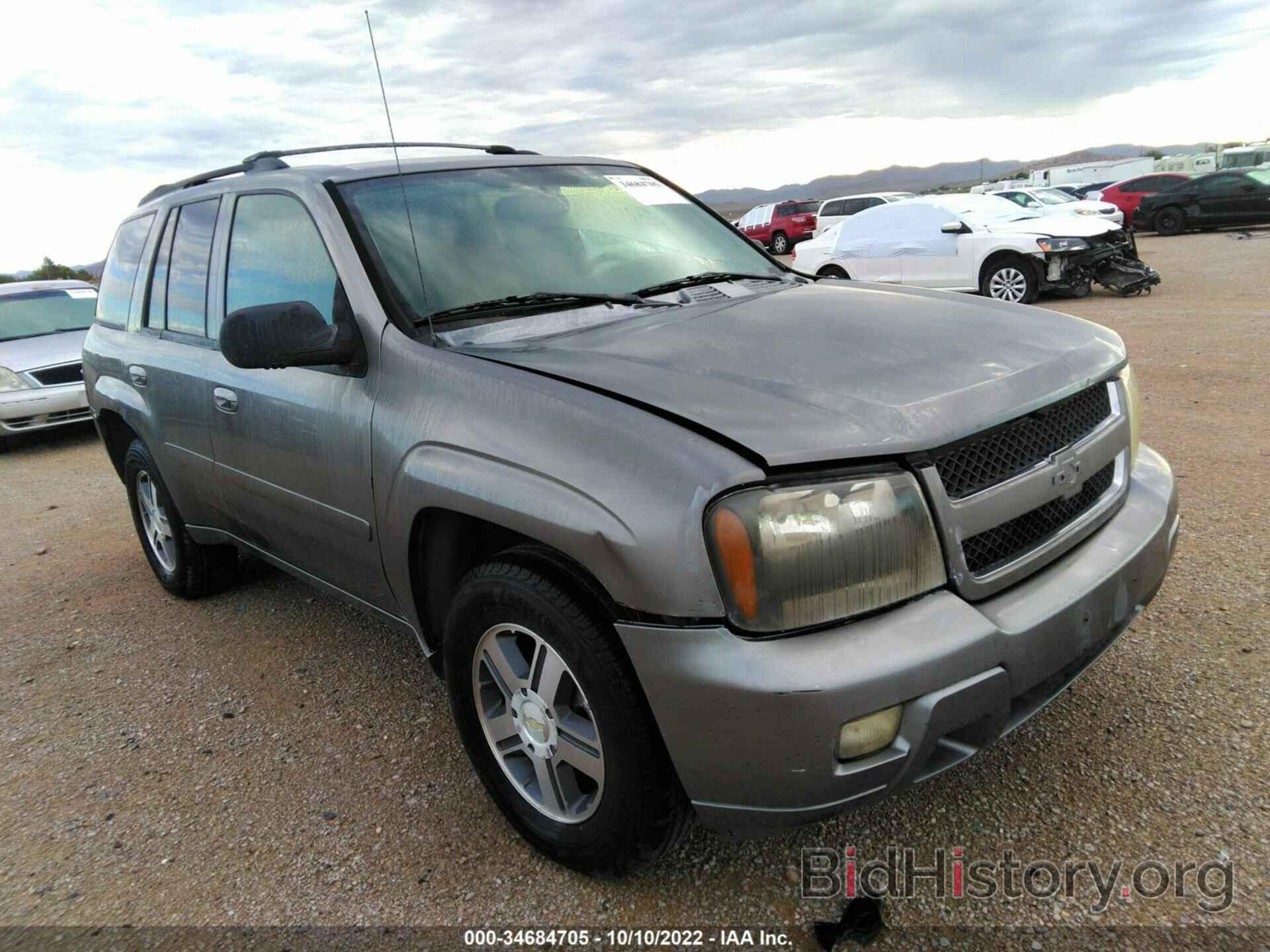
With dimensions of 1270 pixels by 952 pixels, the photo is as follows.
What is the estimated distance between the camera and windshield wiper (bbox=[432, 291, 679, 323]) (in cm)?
266

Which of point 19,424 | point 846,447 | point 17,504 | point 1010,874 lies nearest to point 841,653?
point 846,447

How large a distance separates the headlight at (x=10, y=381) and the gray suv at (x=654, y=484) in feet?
22.1

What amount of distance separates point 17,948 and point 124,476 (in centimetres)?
277

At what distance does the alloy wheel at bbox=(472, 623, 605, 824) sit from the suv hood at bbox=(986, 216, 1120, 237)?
11.1 meters

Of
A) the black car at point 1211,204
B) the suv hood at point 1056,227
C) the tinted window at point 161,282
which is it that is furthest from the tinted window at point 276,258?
the black car at point 1211,204

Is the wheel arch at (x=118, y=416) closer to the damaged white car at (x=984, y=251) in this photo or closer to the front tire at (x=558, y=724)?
the front tire at (x=558, y=724)

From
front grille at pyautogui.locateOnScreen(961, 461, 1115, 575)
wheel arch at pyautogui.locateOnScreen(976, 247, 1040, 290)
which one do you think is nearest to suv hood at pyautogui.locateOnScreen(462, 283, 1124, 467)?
front grille at pyautogui.locateOnScreen(961, 461, 1115, 575)

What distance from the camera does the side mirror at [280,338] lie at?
248 centimetres

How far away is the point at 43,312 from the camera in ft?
32.6

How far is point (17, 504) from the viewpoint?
271 inches

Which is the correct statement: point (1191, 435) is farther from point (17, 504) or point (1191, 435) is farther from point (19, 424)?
point (19, 424)

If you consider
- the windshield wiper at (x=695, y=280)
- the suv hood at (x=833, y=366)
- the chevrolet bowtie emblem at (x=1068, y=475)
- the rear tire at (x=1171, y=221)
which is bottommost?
the rear tire at (x=1171, y=221)

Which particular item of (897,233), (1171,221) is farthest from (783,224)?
(897,233)

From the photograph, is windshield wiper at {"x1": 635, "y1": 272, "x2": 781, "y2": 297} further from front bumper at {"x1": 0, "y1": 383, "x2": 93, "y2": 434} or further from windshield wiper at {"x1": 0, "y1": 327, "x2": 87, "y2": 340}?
windshield wiper at {"x1": 0, "y1": 327, "x2": 87, "y2": 340}
